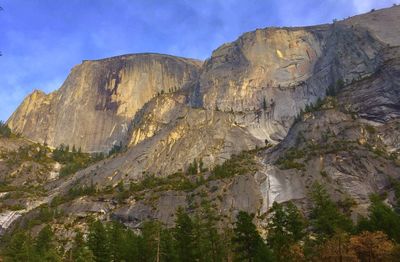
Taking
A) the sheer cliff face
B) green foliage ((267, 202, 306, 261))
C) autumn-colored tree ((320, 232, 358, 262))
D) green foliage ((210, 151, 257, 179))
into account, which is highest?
the sheer cliff face

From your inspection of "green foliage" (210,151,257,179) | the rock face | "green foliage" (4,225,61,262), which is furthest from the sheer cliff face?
"green foliage" (4,225,61,262)

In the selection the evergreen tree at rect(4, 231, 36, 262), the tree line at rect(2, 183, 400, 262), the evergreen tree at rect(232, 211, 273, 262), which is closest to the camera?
the tree line at rect(2, 183, 400, 262)

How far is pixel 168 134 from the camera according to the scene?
166 meters

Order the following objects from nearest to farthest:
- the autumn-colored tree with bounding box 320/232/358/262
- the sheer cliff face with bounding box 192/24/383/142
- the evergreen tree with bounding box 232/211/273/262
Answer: the autumn-colored tree with bounding box 320/232/358/262 < the evergreen tree with bounding box 232/211/273/262 < the sheer cliff face with bounding box 192/24/383/142

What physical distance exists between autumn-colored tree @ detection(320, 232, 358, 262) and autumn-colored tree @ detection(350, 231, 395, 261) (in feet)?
10.3

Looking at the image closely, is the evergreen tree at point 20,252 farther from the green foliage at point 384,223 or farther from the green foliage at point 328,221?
the green foliage at point 384,223

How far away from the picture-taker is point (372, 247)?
50.5 m

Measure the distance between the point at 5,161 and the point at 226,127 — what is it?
3857 inches

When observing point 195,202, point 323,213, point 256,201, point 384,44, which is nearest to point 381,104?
point 384,44

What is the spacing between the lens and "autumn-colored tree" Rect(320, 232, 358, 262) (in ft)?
150

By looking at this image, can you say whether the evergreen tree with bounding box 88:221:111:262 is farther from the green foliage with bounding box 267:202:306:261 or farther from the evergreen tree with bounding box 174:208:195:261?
the green foliage with bounding box 267:202:306:261

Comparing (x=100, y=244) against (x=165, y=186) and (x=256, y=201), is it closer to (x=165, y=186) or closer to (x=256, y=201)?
(x=256, y=201)

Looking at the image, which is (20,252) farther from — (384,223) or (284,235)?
(384,223)

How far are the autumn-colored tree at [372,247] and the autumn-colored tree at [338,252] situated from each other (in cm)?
313
